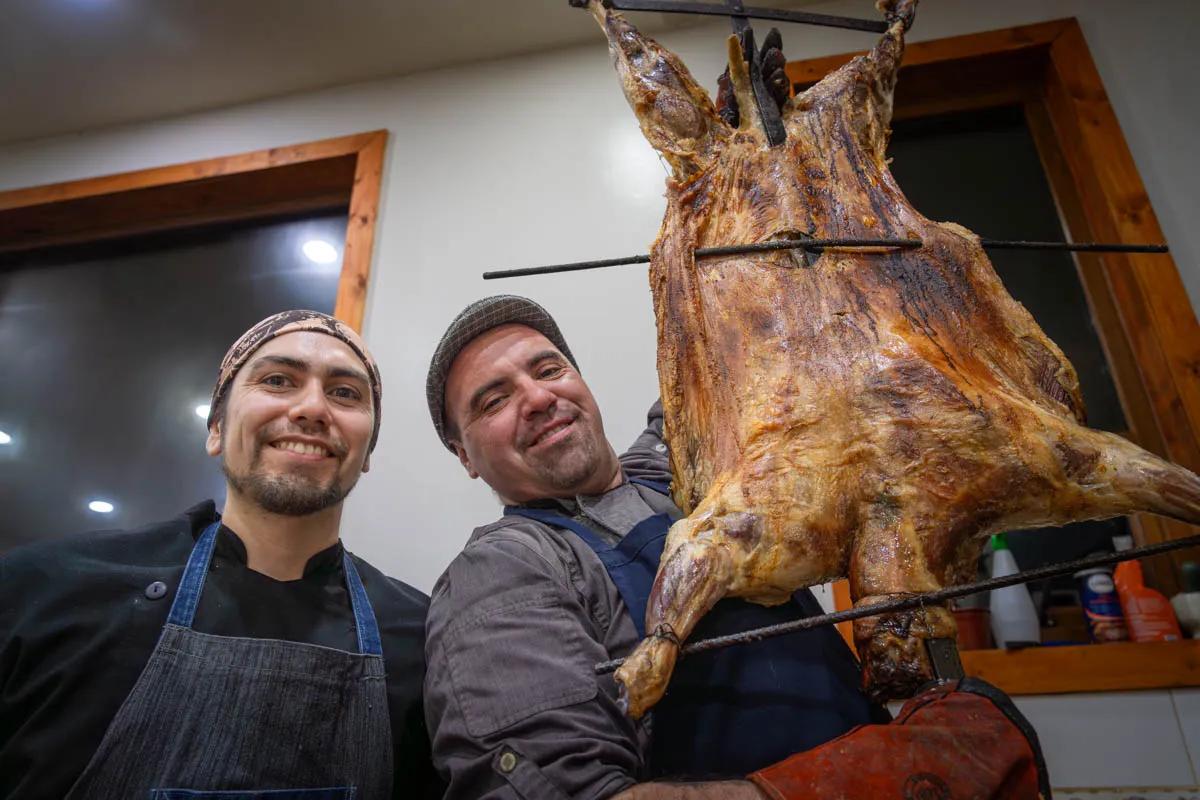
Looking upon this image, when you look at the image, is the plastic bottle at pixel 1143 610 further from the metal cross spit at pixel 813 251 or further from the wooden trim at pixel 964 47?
the wooden trim at pixel 964 47

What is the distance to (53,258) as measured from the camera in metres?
3.37

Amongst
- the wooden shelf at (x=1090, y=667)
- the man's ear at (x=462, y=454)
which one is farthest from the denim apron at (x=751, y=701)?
the man's ear at (x=462, y=454)

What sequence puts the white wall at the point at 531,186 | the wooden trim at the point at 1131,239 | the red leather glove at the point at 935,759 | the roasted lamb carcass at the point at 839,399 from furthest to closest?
the white wall at the point at 531,186
the wooden trim at the point at 1131,239
the roasted lamb carcass at the point at 839,399
the red leather glove at the point at 935,759

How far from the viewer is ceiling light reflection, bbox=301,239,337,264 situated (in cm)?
295

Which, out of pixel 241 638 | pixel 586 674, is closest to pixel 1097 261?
pixel 586 674

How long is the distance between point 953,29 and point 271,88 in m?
2.92

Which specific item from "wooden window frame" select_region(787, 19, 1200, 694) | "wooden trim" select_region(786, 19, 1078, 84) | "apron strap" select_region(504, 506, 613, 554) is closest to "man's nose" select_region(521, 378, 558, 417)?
"apron strap" select_region(504, 506, 613, 554)

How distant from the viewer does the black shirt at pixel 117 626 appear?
1.17 m

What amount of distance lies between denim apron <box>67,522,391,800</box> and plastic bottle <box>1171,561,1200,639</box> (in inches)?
78.1

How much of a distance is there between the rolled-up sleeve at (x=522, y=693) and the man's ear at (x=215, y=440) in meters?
0.90

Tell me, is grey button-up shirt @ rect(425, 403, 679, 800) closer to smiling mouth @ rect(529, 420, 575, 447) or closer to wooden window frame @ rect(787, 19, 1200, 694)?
smiling mouth @ rect(529, 420, 575, 447)

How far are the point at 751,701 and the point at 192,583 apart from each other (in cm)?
114

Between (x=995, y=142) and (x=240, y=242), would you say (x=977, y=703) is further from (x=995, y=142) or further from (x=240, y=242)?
(x=240, y=242)

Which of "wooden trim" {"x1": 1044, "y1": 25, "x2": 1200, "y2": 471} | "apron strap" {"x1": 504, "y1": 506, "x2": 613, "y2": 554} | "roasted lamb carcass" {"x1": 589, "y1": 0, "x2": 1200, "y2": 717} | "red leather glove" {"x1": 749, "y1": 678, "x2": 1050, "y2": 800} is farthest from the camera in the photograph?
"wooden trim" {"x1": 1044, "y1": 25, "x2": 1200, "y2": 471}
